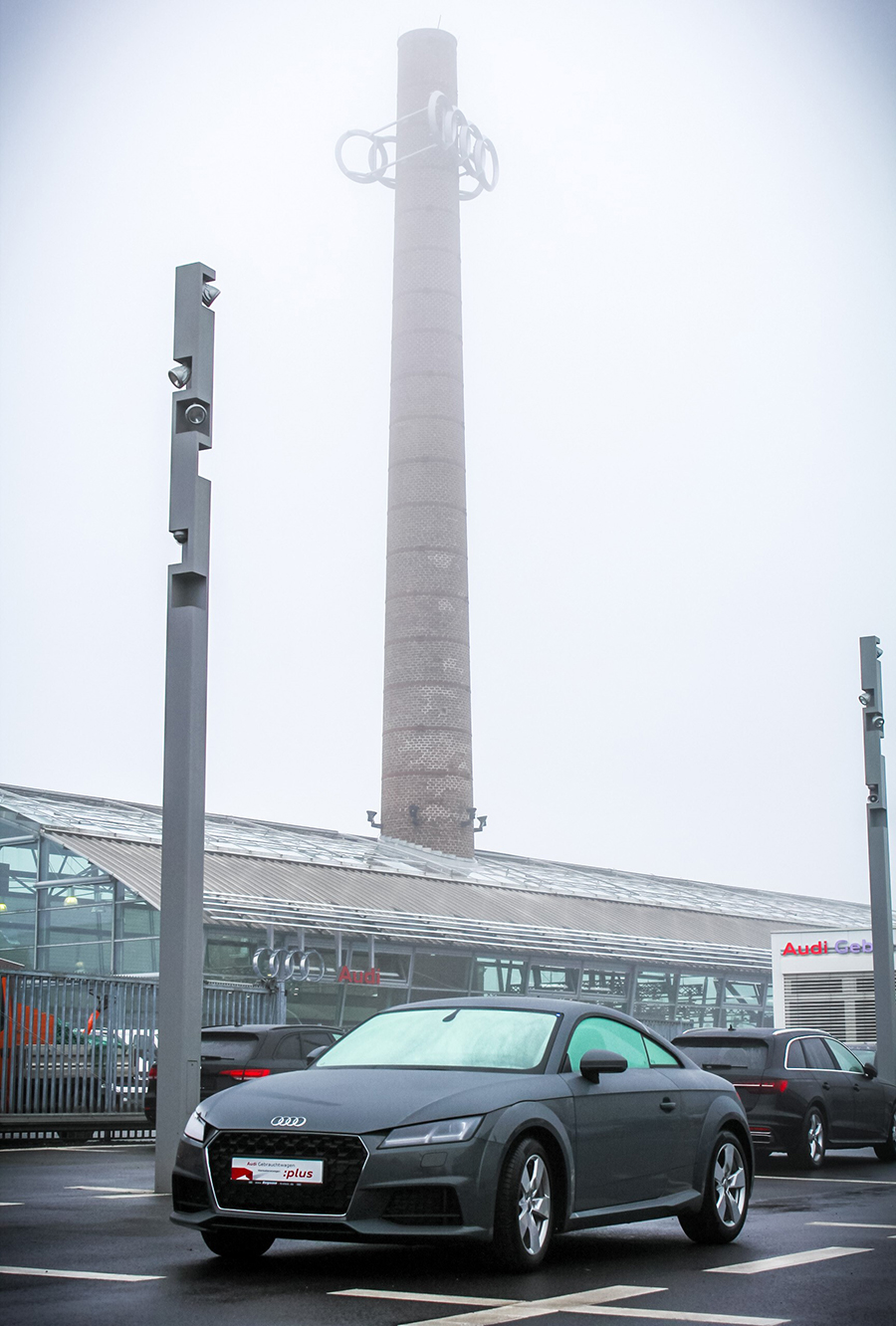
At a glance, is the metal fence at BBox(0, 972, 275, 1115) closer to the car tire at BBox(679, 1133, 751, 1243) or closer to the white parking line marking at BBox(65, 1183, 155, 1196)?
the white parking line marking at BBox(65, 1183, 155, 1196)

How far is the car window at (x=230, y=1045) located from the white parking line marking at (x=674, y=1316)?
38.0ft

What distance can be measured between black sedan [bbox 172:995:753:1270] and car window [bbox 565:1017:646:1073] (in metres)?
0.01

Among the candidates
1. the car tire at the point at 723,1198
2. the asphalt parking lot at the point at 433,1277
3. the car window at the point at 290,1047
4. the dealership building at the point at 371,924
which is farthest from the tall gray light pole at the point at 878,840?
the car tire at the point at 723,1198

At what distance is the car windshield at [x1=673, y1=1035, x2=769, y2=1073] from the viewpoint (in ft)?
52.2

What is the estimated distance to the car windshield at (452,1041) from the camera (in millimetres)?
8219

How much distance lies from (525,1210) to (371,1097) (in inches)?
33.7

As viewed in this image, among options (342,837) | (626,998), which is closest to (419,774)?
(342,837)

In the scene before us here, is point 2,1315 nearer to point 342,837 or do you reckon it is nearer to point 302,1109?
point 302,1109

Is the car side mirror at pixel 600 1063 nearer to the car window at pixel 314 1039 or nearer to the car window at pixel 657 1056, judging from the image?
the car window at pixel 657 1056

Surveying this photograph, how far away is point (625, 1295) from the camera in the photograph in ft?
22.6

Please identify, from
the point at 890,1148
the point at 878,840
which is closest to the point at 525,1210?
the point at 890,1148

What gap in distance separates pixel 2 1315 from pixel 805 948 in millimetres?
34109

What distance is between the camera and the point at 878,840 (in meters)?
23.8

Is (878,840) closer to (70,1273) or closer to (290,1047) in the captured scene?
(290,1047)
